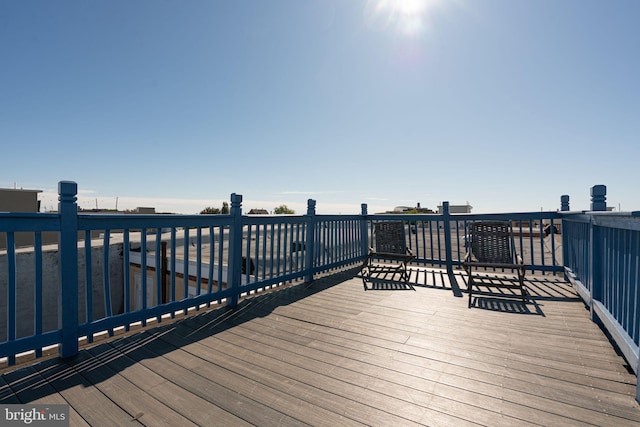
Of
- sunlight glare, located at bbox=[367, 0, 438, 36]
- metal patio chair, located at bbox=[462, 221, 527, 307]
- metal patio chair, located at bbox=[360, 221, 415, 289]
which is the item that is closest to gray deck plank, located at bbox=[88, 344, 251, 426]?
metal patio chair, located at bbox=[360, 221, 415, 289]

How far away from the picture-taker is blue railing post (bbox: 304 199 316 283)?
4582 millimetres

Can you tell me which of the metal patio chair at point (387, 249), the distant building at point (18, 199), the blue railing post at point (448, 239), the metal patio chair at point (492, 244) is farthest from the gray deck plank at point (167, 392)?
the distant building at point (18, 199)

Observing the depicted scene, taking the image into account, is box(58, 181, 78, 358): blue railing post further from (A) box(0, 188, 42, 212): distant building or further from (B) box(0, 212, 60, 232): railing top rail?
(A) box(0, 188, 42, 212): distant building

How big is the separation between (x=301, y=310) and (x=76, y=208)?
2.36 metres

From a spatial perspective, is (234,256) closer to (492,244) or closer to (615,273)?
(615,273)

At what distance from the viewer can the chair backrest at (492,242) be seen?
4.39m

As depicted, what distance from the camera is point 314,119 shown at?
11102 mm

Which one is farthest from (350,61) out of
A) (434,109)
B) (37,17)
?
(37,17)

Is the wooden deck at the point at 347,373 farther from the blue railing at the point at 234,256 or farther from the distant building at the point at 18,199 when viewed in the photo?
the distant building at the point at 18,199

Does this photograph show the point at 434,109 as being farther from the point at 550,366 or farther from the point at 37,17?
the point at 37,17

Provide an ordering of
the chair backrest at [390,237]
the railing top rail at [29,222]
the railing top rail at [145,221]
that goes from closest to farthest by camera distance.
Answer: the railing top rail at [29,222], the railing top rail at [145,221], the chair backrest at [390,237]

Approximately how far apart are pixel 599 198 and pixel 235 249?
14.1 ft

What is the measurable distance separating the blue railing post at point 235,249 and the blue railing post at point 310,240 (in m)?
1.38

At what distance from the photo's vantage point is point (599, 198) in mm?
3260
